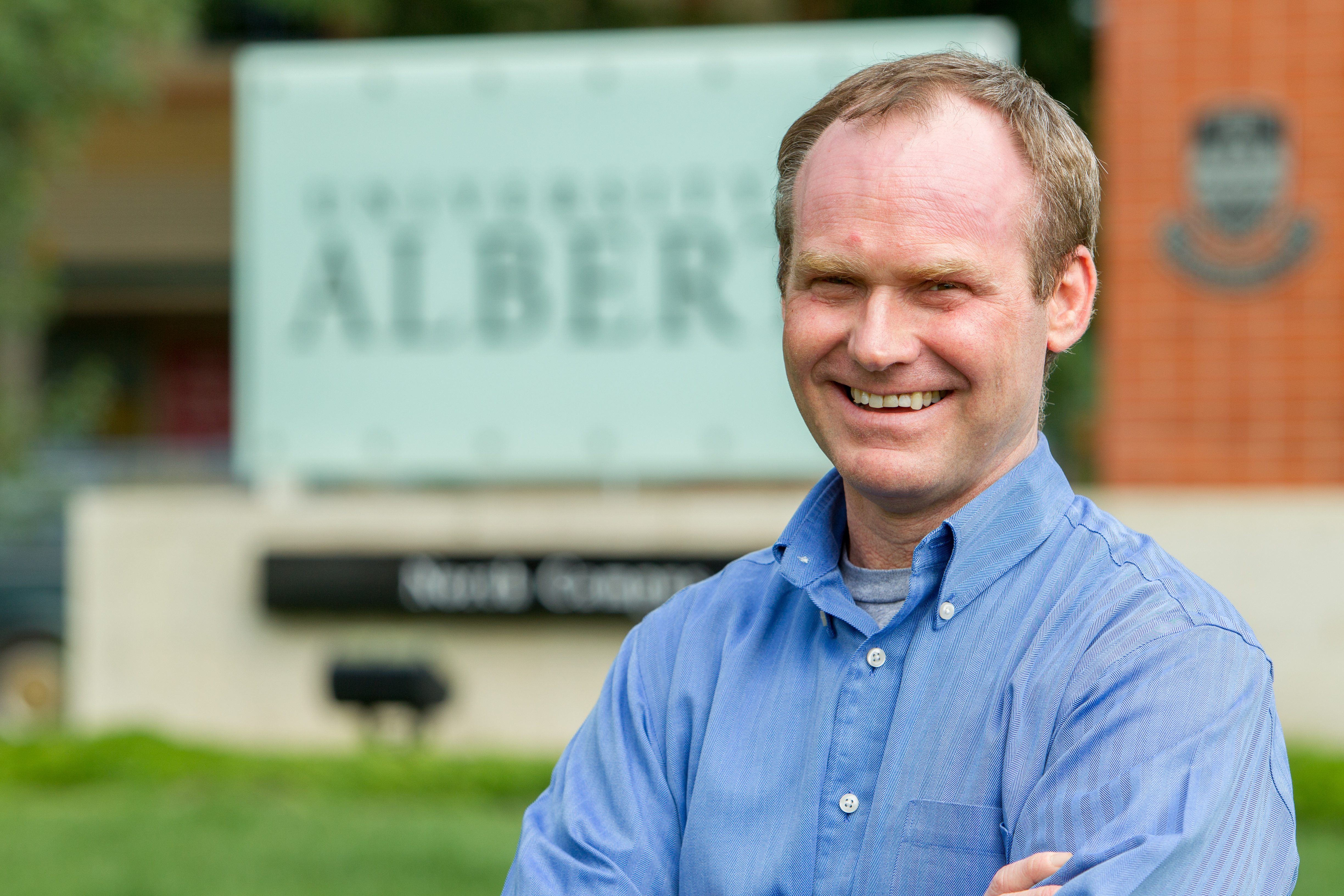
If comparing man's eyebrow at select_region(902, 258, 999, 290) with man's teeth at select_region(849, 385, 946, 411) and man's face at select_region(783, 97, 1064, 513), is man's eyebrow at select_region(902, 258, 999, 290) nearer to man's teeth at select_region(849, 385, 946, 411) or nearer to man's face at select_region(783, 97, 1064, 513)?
man's face at select_region(783, 97, 1064, 513)

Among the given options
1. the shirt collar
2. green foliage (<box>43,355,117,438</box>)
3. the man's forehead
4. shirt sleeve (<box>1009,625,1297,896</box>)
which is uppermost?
the man's forehead

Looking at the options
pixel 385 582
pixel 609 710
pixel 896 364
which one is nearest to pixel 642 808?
pixel 609 710

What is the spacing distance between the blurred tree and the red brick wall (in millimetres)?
5110

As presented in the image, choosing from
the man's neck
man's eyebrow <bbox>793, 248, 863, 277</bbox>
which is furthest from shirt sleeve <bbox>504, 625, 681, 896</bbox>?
man's eyebrow <bbox>793, 248, 863, 277</bbox>

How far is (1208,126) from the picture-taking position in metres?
6.88

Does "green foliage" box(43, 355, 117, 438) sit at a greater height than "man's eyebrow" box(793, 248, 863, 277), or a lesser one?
lesser

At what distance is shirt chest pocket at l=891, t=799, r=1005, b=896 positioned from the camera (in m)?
1.60

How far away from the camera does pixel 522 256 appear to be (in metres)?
7.74

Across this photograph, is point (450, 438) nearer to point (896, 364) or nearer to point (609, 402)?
point (609, 402)

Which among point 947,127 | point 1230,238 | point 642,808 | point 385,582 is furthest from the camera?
point 385,582

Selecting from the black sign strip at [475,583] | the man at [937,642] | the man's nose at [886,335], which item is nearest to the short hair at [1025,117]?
the man at [937,642]

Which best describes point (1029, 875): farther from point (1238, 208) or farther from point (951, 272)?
point (1238, 208)

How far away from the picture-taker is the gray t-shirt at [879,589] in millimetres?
1849

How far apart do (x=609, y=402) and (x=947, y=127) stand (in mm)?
5982
